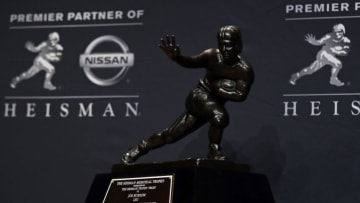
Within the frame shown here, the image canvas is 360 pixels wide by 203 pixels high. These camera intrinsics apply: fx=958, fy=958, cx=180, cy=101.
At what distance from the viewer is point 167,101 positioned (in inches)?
171

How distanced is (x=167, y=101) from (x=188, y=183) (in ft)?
3.29

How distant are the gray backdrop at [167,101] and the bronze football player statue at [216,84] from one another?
57 centimetres

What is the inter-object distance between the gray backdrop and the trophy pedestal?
21.2 inches

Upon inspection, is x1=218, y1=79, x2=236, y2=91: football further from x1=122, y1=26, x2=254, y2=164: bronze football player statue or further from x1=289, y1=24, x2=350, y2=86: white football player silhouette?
x1=289, y1=24, x2=350, y2=86: white football player silhouette

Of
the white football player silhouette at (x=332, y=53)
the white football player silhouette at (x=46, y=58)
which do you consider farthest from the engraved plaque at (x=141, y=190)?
the white football player silhouette at (x=46, y=58)

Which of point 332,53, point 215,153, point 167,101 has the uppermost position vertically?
point 332,53

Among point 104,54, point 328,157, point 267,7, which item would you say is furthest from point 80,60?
point 328,157

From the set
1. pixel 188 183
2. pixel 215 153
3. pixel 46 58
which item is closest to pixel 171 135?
pixel 215 153

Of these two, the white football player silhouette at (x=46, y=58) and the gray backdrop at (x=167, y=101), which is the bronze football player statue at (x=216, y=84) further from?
the white football player silhouette at (x=46, y=58)

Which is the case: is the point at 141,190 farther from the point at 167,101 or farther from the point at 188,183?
the point at 167,101

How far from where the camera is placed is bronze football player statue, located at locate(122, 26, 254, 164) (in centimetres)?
356

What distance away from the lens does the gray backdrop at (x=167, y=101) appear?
4.07 meters

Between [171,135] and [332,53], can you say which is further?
[332,53]

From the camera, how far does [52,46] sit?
455 cm
